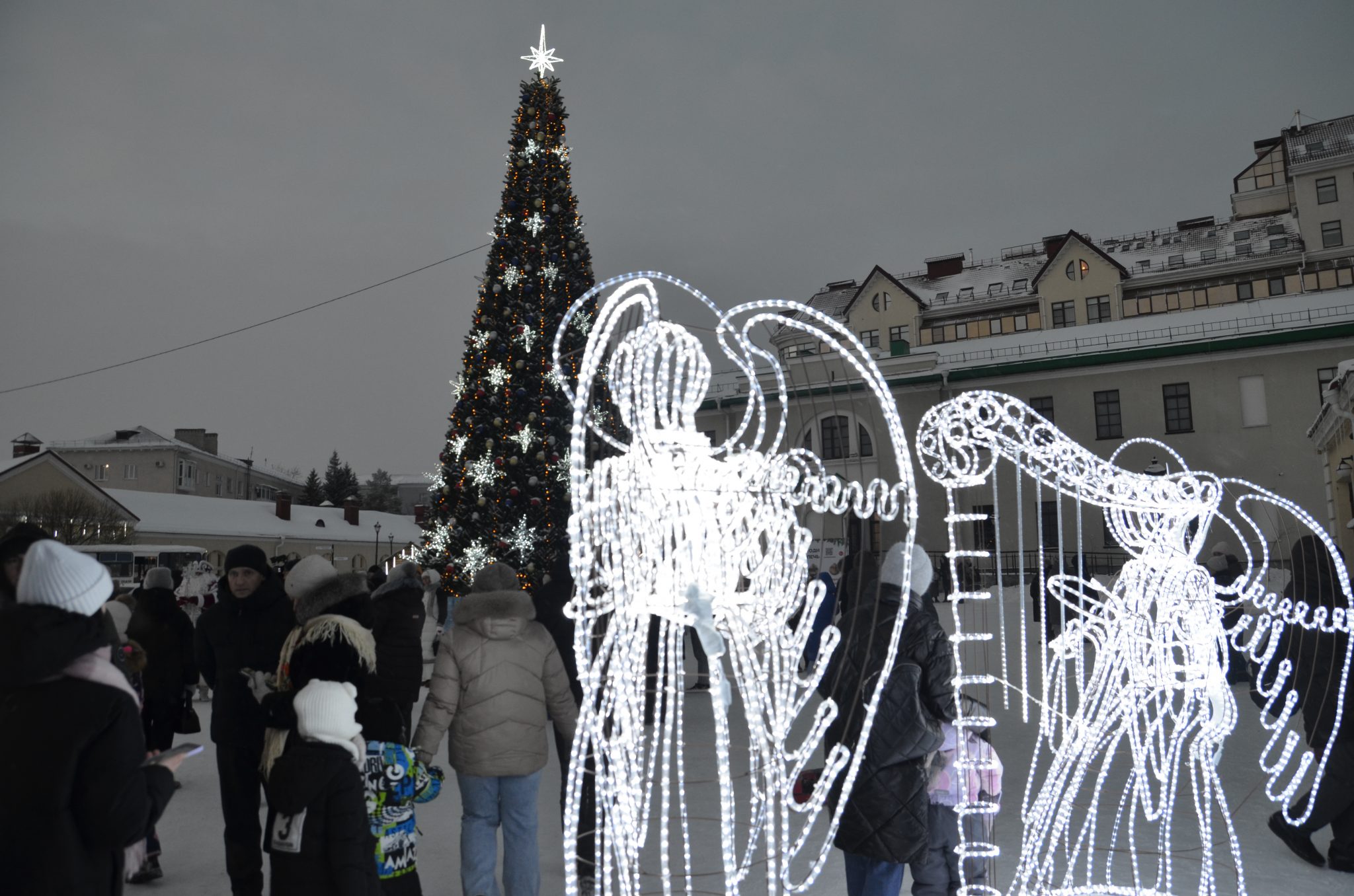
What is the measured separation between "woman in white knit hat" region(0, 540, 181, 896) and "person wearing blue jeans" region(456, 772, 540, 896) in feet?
5.60

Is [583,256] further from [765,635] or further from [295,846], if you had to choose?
[295,846]

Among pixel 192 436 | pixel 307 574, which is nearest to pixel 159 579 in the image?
pixel 307 574

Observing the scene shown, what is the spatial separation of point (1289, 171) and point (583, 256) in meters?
30.6

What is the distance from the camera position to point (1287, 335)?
2212 centimetres

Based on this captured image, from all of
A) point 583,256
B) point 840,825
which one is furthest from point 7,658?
point 583,256

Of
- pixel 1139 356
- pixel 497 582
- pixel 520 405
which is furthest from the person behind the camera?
pixel 1139 356

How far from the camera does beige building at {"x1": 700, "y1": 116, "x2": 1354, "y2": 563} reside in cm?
2244

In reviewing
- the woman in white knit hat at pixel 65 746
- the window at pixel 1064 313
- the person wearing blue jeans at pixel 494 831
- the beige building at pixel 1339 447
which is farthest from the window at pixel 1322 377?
the woman in white knit hat at pixel 65 746

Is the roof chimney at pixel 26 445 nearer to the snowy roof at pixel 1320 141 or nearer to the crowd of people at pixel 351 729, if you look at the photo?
the crowd of people at pixel 351 729

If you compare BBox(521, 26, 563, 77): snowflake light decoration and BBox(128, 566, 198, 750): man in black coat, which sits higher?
BBox(521, 26, 563, 77): snowflake light decoration

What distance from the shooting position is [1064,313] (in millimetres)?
31984

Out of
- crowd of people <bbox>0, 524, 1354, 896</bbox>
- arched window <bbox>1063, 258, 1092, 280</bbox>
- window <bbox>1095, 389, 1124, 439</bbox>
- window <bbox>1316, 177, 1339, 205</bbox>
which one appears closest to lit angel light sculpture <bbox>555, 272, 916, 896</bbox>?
crowd of people <bbox>0, 524, 1354, 896</bbox>

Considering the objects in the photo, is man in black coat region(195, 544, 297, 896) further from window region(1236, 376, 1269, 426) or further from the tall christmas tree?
window region(1236, 376, 1269, 426)

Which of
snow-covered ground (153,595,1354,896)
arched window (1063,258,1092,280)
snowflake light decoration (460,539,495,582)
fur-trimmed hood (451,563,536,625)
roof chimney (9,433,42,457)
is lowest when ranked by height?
snow-covered ground (153,595,1354,896)
